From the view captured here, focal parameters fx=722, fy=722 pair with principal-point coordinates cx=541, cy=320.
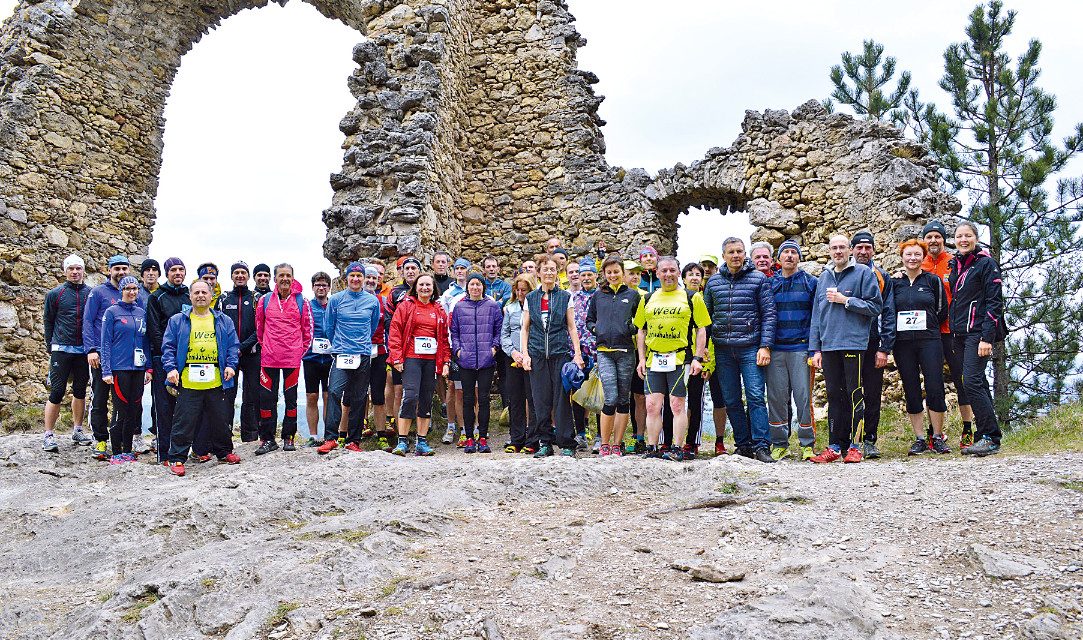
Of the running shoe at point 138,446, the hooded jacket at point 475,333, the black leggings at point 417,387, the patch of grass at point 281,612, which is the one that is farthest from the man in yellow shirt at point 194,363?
the patch of grass at point 281,612

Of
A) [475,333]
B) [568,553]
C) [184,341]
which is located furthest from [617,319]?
[184,341]

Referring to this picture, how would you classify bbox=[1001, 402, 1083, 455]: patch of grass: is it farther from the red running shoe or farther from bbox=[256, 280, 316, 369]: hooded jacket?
bbox=[256, 280, 316, 369]: hooded jacket

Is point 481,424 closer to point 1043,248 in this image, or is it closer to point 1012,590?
point 1012,590

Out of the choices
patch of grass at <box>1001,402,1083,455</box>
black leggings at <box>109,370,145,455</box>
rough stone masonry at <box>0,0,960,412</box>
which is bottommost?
patch of grass at <box>1001,402,1083,455</box>

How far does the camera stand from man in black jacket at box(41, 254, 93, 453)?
6.98 meters

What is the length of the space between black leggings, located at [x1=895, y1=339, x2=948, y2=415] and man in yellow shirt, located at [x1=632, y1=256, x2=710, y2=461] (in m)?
1.60

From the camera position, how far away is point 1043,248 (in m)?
10.5

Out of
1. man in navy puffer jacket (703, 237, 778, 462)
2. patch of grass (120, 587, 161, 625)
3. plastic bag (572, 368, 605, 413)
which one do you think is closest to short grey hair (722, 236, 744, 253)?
man in navy puffer jacket (703, 237, 778, 462)

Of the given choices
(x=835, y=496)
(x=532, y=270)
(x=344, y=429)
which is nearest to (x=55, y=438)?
(x=344, y=429)

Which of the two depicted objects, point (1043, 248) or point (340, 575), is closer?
point (340, 575)

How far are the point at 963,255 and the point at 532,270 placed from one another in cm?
381

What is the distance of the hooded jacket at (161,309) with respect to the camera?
21.2 feet

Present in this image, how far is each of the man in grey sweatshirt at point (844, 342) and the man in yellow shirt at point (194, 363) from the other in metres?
5.00

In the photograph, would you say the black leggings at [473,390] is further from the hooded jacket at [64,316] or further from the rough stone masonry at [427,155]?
the hooded jacket at [64,316]
